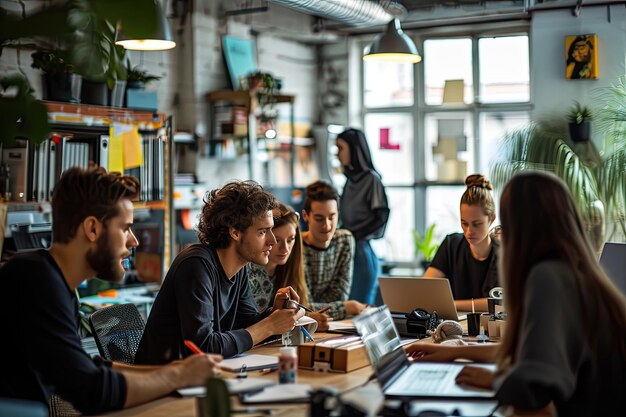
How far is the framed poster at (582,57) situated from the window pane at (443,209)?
4.82ft

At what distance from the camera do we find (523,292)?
2.09 metres

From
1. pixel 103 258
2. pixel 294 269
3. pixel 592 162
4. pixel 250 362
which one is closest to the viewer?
pixel 103 258

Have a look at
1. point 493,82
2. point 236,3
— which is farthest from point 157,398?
point 493,82

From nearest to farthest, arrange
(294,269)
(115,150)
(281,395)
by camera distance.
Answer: (281,395)
(294,269)
(115,150)

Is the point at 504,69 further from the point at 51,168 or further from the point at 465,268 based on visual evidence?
the point at 51,168

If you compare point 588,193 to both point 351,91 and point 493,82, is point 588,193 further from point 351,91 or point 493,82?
point 351,91

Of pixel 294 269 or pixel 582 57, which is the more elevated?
pixel 582 57

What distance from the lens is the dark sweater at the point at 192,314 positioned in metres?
2.89

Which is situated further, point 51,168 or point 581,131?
point 581,131

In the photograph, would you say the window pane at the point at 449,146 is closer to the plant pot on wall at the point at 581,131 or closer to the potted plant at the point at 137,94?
the plant pot on wall at the point at 581,131

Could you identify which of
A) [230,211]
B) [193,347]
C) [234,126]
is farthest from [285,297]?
[234,126]

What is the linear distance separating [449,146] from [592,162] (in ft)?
5.41

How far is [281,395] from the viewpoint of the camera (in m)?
2.31

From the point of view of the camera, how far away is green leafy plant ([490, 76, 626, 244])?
20.5 ft
